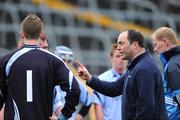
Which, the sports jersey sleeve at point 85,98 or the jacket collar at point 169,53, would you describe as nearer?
the jacket collar at point 169,53

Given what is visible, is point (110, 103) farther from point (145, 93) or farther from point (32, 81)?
point (32, 81)

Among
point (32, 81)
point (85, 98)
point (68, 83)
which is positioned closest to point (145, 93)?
point (68, 83)

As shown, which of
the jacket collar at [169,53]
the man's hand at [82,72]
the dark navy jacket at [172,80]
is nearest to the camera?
the man's hand at [82,72]

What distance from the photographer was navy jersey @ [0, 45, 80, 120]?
8039 mm

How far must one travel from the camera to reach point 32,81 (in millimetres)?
8047

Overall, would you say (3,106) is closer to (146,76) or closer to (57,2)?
(146,76)

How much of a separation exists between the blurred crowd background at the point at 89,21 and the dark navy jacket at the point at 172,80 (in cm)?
677

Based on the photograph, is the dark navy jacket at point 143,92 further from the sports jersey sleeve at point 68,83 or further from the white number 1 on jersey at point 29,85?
the white number 1 on jersey at point 29,85

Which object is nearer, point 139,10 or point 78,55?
point 78,55

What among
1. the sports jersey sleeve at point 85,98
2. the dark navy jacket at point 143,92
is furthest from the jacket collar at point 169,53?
the sports jersey sleeve at point 85,98

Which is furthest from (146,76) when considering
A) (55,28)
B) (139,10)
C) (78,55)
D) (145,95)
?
(139,10)

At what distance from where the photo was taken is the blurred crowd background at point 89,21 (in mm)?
16641

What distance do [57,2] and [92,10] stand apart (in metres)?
0.87

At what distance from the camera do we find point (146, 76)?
8273 millimetres
